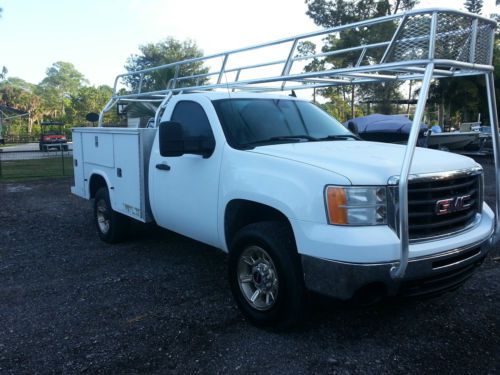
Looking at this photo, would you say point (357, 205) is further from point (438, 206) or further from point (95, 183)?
point (95, 183)

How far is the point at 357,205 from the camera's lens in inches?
113

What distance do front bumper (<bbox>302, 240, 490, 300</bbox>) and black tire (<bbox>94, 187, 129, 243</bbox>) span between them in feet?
11.6

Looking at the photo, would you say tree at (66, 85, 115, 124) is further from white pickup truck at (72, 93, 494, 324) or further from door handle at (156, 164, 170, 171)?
white pickup truck at (72, 93, 494, 324)

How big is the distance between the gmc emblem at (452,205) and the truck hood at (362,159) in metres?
0.22

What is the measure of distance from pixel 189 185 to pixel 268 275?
1355 mm

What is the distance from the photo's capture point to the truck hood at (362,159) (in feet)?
9.71

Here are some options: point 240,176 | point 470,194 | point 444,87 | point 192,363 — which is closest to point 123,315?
point 192,363

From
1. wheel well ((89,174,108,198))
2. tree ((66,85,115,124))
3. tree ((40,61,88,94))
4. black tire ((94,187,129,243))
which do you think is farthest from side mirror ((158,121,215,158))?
tree ((40,61,88,94))

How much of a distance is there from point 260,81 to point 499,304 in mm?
2911

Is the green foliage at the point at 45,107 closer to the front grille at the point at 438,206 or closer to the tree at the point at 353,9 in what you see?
the tree at the point at 353,9

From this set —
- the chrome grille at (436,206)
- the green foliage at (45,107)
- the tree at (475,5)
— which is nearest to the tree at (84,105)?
the green foliage at (45,107)

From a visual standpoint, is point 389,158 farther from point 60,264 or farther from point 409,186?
point 60,264

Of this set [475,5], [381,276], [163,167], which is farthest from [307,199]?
[475,5]

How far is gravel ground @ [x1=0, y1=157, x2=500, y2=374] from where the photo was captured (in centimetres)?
304
